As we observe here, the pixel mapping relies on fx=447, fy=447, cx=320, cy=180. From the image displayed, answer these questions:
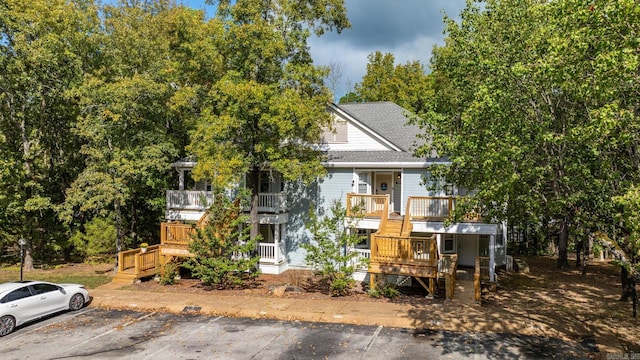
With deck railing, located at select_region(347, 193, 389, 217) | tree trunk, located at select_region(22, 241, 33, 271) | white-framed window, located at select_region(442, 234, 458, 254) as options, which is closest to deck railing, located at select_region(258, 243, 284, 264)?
deck railing, located at select_region(347, 193, 389, 217)

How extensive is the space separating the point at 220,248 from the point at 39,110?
13361mm

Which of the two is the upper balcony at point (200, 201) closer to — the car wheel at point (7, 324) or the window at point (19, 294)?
the window at point (19, 294)

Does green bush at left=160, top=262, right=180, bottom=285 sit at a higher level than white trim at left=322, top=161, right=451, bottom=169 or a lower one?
lower

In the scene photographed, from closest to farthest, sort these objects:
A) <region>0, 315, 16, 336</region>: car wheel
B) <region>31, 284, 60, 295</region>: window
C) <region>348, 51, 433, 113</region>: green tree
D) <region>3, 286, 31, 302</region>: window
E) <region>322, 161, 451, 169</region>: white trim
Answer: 1. <region>0, 315, 16, 336</region>: car wheel
2. <region>3, 286, 31, 302</region>: window
3. <region>31, 284, 60, 295</region>: window
4. <region>322, 161, 451, 169</region>: white trim
5. <region>348, 51, 433, 113</region>: green tree

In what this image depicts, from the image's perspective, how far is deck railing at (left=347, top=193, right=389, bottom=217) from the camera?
762 inches

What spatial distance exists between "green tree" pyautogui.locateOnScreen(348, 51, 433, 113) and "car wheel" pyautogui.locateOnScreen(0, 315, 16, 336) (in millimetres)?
29439

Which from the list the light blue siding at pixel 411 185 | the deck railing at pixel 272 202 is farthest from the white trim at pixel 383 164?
the deck railing at pixel 272 202

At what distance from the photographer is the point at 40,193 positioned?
78.3 ft

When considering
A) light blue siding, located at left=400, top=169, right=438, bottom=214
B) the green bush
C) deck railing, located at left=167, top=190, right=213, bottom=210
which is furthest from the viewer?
deck railing, located at left=167, top=190, right=213, bottom=210

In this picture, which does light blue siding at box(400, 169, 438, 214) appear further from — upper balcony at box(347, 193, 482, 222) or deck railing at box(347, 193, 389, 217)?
upper balcony at box(347, 193, 482, 222)

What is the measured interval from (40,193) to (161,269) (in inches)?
360

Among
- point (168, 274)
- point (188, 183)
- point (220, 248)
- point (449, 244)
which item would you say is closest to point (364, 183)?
point (449, 244)

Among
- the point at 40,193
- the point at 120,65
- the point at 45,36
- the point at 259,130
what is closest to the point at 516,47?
the point at 259,130

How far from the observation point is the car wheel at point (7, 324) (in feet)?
43.2
